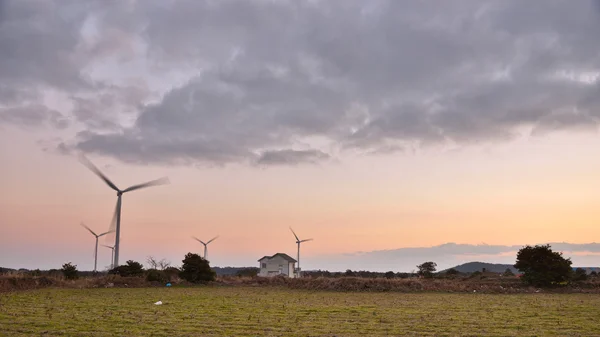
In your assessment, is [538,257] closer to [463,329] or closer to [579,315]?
[579,315]

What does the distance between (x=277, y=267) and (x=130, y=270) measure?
141 feet

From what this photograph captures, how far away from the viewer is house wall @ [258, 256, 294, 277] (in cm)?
9912

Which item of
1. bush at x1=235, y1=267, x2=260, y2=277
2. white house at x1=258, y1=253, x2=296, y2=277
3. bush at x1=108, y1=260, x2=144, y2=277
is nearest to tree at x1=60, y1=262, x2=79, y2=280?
bush at x1=108, y1=260, x2=144, y2=277

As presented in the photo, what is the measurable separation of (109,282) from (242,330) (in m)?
38.9

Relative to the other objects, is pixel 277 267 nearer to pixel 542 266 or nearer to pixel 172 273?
pixel 172 273

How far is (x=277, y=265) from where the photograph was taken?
327 ft


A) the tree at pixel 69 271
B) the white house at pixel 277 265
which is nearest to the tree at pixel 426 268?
the white house at pixel 277 265

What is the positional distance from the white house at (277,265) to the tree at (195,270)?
37.9m

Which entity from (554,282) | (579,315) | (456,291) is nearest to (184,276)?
(456,291)

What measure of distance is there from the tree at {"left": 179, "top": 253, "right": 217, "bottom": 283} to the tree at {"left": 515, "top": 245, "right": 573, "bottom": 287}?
3591 centimetres

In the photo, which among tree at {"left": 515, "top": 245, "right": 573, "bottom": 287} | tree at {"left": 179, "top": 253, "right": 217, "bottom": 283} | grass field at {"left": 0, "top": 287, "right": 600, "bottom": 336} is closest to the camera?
grass field at {"left": 0, "top": 287, "right": 600, "bottom": 336}

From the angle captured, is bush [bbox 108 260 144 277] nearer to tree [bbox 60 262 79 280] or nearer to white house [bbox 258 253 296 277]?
tree [bbox 60 262 79 280]

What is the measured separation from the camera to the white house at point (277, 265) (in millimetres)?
99188

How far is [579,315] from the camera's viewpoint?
2409 cm
